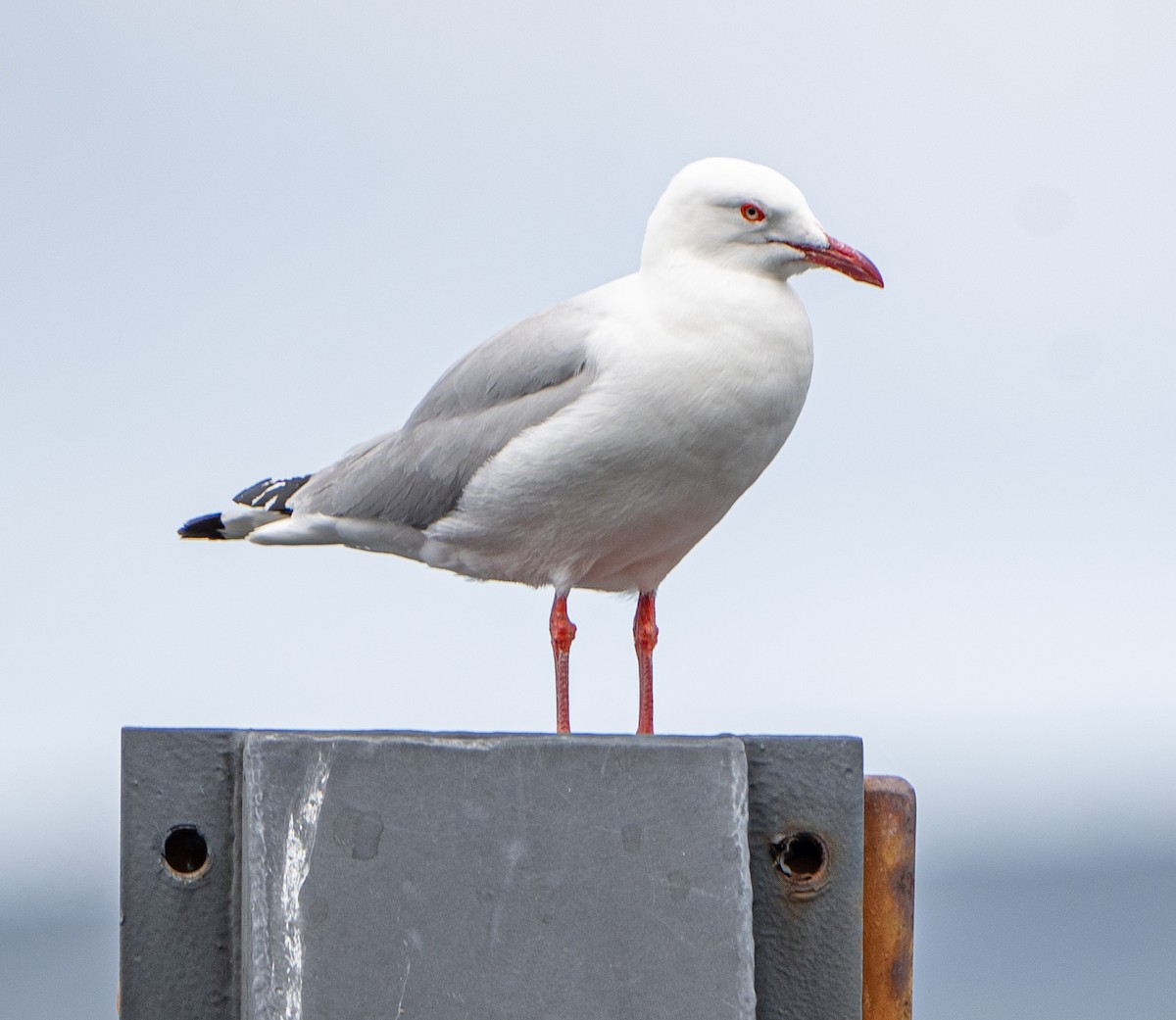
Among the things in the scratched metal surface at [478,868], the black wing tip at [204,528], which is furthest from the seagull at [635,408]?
the scratched metal surface at [478,868]

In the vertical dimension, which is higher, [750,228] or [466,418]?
[750,228]

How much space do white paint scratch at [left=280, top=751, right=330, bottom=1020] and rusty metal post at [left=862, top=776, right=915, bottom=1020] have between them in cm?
101

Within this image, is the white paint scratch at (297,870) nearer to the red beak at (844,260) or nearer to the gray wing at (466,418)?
the gray wing at (466,418)

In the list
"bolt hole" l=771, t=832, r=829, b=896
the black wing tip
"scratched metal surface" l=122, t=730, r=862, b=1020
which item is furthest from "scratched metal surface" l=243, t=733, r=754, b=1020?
the black wing tip

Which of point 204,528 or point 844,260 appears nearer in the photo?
point 844,260

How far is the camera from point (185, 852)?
3.95 m

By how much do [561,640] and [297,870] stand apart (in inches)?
133

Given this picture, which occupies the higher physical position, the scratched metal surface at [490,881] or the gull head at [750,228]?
the gull head at [750,228]

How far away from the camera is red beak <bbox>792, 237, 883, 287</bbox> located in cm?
647

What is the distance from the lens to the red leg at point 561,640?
6.95 meters

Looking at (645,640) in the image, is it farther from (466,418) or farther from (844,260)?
(844,260)

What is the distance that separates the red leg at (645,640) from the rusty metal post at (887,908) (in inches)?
125

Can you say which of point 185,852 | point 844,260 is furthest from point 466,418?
point 185,852

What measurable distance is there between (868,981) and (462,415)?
3327 millimetres
